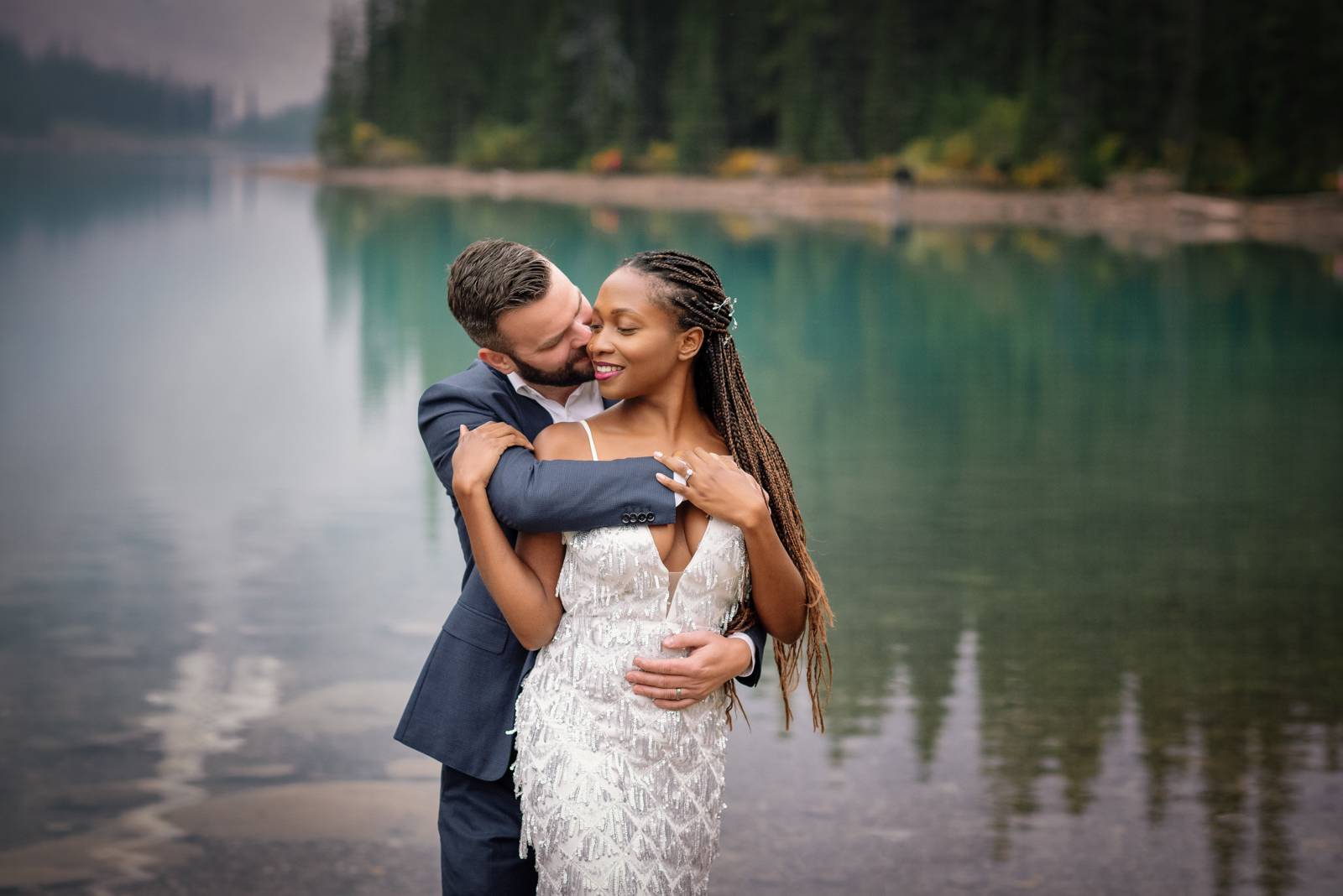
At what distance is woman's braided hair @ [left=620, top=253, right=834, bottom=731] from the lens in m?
2.11

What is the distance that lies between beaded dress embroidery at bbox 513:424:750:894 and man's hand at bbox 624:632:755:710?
0.08 ft

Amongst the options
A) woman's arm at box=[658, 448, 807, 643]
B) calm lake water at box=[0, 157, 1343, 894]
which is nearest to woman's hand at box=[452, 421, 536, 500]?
woman's arm at box=[658, 448, 807, 643]

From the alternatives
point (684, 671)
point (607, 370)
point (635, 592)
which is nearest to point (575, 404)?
point (607, 370)

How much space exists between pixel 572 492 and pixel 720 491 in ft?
0.62

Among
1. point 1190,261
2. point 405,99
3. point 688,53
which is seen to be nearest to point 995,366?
point 1190,261

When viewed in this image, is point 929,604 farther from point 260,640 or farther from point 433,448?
point 433,448

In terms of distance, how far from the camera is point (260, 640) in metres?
6.41

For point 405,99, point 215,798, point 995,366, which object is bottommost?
point 215,798

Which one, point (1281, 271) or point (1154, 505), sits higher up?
point (1281, 271)

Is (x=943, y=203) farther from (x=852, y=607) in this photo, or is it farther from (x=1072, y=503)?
(x=852, y=607)

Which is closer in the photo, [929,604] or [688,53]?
[929,604]

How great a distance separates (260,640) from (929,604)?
8.93 feet

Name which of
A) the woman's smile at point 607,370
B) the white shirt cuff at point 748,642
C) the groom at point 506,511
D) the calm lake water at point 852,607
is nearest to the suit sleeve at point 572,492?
the groom at point 506,511

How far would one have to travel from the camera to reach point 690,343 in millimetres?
2150
